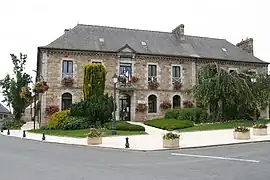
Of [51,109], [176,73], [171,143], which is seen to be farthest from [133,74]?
[171,143]

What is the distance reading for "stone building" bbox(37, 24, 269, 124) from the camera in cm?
2712

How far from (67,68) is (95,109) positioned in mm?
7305

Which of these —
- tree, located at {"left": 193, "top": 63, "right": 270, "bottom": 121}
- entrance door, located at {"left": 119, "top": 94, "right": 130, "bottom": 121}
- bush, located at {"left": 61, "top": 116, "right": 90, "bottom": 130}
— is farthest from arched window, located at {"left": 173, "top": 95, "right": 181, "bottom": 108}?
bush, located at {"left": 61, "top": 116, "right": 90, "bottom": 130}

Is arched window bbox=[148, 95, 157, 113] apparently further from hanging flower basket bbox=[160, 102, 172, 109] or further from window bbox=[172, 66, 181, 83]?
window bbox=[172, 66, 181, 83]

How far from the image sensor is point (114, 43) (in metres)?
29.6

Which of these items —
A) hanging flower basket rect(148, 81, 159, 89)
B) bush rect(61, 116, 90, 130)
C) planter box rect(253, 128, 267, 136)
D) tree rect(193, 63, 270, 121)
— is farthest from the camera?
hanging flower basket rect(148, 81, 159, 89)

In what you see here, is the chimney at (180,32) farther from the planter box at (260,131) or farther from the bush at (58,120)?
the planter box at (260,131)

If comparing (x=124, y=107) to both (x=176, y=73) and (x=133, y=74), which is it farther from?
(x=176, y=73)

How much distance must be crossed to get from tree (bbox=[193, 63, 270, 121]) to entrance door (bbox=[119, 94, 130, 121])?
22.6 feet

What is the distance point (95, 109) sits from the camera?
21.6 m

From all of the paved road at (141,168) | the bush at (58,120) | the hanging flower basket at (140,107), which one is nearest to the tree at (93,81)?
the bush at (58,120)

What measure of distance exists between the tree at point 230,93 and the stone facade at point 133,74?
4.54 metres

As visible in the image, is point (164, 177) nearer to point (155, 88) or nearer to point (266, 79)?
point (266, 79)

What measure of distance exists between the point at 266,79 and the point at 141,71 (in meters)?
10.2
